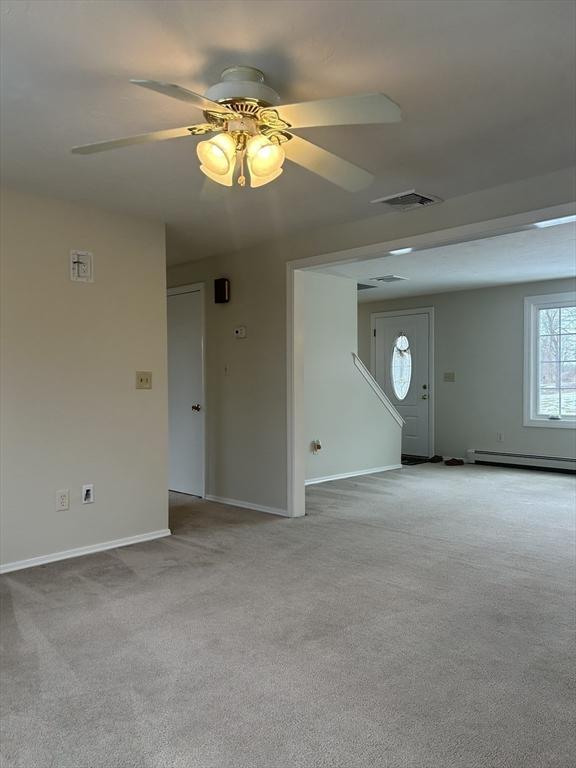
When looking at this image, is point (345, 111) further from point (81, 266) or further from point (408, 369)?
point (408, 369)

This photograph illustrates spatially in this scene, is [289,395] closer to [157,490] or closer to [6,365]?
[157,490]

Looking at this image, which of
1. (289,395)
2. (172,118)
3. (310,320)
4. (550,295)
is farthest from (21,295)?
(550,295)

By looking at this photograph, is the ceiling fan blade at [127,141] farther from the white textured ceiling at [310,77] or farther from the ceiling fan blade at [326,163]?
the ceiling fan blade at [326,163]

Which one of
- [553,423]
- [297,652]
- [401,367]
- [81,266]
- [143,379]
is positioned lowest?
[297,652]

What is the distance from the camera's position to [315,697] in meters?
2.17

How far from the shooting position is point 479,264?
20.9 feet

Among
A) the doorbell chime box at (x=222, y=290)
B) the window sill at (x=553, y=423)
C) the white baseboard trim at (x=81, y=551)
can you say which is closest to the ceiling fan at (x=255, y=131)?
the white baseboard trim at (x=81, y=551)

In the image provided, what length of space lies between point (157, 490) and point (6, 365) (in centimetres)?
139

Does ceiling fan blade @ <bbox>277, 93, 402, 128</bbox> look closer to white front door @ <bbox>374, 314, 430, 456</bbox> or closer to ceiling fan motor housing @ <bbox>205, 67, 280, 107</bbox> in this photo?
ceiling fan motor housing @ <bbox>205, 67, 280, 107</bbox>

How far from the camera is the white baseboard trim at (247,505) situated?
4.98 meters

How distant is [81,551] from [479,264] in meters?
4.82

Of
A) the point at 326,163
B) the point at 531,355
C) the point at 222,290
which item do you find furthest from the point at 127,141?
the point at 531,355

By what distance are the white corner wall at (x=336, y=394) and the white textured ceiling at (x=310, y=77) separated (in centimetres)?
293

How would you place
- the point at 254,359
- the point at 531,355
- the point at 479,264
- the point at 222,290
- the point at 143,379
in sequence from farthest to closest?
1. the point at 531,355
2. the point at 479,264
3. the point at 222,290
4. the point at 254,359
5. the point at 143,379
